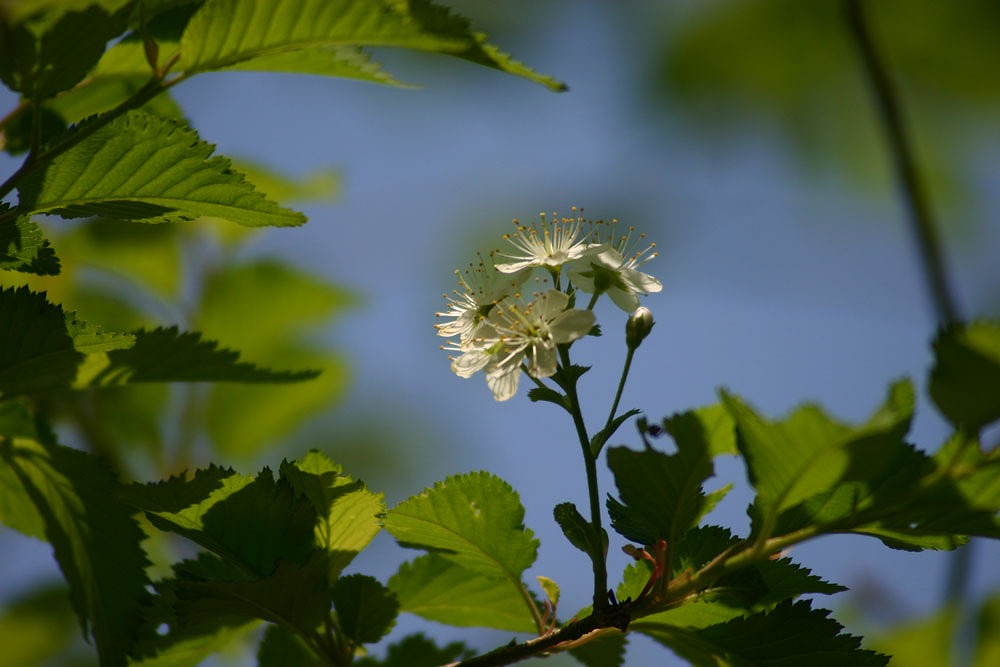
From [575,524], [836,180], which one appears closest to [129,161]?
[575,524]

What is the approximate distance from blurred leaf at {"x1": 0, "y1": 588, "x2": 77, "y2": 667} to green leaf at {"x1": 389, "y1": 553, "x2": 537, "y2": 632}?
1.13 metres

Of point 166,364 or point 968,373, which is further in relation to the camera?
point 166,364

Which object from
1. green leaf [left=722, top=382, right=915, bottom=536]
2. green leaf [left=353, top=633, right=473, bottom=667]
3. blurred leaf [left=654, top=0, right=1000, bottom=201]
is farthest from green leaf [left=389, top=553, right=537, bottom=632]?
blurred leaf [left=654, top=0, right=1000, bottom=201]

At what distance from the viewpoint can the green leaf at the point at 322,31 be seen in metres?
0.83

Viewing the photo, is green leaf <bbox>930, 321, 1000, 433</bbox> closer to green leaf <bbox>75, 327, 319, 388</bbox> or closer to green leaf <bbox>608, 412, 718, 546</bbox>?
green leaf <bbox>608, 412, 718, 546</bbox>

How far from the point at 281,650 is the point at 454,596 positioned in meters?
0.22

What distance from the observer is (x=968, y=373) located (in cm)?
64

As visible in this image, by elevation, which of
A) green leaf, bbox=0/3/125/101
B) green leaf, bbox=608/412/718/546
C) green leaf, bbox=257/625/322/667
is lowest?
green leaf, bbox=257/625/322/667

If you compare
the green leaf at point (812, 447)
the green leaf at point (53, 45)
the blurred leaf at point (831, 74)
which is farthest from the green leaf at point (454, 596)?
the blurred leaf at point (831, 74)

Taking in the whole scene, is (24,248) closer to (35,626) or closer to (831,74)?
(35,626)

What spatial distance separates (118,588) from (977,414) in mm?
752

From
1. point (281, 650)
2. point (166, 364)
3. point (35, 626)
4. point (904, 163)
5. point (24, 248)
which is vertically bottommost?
point (281, 650)

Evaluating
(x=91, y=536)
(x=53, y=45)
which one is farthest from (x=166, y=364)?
(x=53, y=45)

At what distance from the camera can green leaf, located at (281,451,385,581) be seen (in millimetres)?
942
